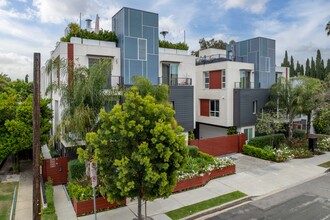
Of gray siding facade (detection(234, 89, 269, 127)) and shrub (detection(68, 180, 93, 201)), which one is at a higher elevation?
gray siding facade (detection(234, 89, 269, 127))

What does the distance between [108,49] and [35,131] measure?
9667 mm

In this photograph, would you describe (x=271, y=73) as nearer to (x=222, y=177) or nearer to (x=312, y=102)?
(x=312, y=102)

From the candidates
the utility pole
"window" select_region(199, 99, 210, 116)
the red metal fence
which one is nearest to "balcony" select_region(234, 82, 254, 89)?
"window" select_region(199, 99, 210, 116)

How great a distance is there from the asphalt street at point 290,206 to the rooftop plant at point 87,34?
13.2m

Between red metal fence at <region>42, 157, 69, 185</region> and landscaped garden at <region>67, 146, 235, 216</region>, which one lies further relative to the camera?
red metal fence at <region>42, 157, 69, 185</region>

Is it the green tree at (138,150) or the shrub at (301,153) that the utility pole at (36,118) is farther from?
the shrub at (301,153)

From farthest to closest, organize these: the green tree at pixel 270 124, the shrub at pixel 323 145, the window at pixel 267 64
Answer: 1. the window at pixel 267 64
2. the shrub at pixel 323 145
3. the green tree at pixel 270 124

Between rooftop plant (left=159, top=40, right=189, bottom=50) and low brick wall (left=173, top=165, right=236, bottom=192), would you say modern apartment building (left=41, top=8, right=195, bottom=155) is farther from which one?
low brick wall (left=173, top=165, right=236, bottom=192)

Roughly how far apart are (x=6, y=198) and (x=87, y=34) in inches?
437

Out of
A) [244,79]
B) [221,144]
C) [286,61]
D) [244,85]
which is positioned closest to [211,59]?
[244,79]

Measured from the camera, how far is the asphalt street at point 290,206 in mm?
10500

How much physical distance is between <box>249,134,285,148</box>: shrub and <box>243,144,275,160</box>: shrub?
688 mm

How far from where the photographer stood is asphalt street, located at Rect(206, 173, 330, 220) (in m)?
10.5

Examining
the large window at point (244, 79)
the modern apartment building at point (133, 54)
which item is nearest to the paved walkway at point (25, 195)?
the modern apartment building at point (133, 54)
